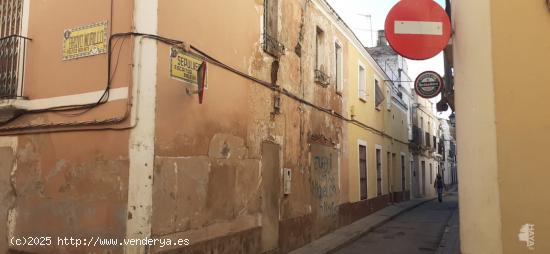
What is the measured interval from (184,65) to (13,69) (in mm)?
2565

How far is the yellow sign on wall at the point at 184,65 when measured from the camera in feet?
21.3

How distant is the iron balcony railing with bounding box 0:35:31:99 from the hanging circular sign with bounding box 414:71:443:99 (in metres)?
7.40

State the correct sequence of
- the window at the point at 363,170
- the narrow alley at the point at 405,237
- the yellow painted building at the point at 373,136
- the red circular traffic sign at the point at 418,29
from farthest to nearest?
the window at the point at 363,170
the yellow painted building at the point at 373,136
the narrow alley at the point at 405,237
the red circular traffic sign at the point at 418,29

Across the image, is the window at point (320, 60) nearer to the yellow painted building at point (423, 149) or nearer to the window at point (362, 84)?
the window at point (362, 84)

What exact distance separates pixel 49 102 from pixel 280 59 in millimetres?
4660

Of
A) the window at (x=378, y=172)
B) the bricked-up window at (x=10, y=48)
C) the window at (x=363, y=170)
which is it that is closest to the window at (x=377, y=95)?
the window at (x=378, y=172)

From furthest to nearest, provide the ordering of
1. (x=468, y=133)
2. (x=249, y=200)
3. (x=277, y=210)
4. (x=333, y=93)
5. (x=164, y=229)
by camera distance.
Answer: (x=333, y=93) → (x=277, y=210) → (x=249, y=200) → (x=164, y=229) → (x=468, y=133)

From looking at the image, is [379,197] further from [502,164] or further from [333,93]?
[502,164]

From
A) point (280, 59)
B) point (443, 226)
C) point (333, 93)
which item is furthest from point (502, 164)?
point (443, 226)

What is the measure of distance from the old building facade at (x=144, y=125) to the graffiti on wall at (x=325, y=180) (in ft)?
6.69

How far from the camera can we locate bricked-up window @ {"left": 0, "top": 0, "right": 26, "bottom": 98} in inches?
277

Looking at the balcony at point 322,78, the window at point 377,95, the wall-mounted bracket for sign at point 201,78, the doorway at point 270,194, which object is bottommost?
the doorway at point 270,194

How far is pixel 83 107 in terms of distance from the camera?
20.8 ft

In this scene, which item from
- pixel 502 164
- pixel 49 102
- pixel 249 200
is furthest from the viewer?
pixel 249 200
